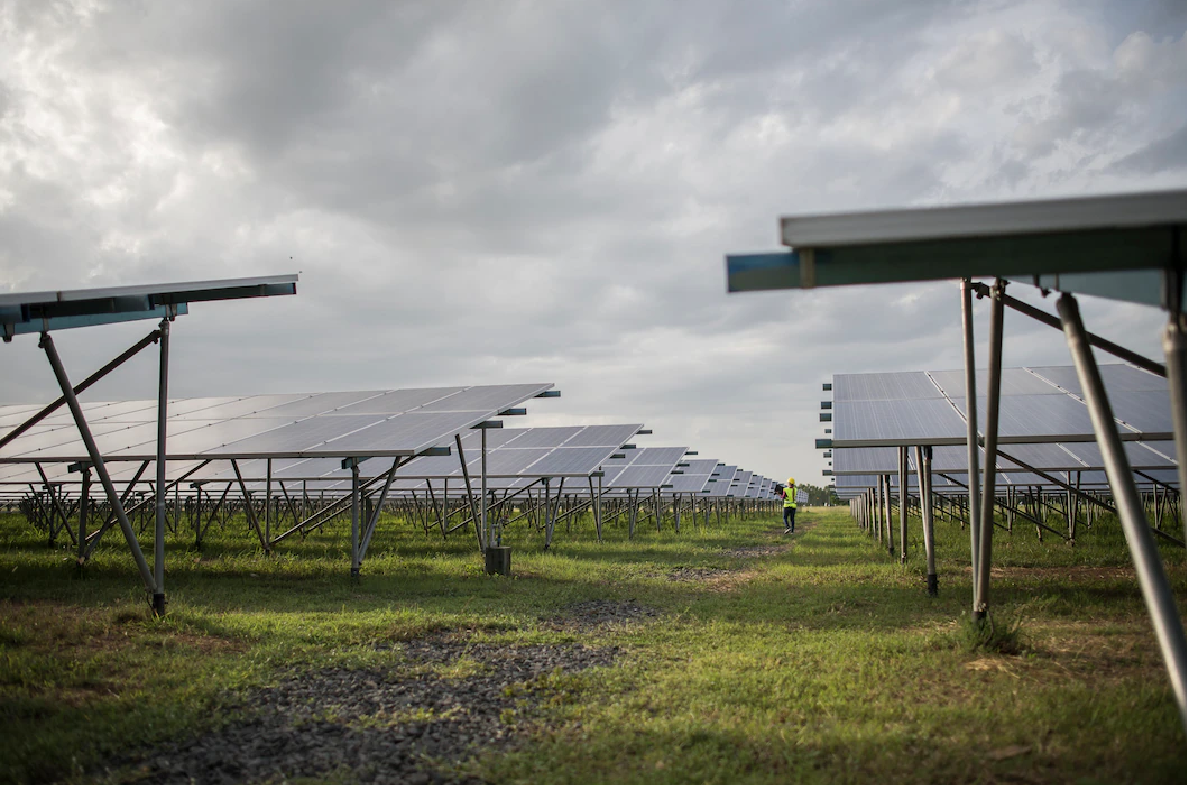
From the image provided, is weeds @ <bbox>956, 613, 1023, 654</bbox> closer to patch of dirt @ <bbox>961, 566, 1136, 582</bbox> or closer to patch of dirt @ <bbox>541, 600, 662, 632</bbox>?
patch of dirt @ <bbox>541, 600, 662, 632</bbox>

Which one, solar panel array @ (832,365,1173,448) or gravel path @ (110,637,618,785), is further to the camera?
solar panel array @ (832,365,1173,448)

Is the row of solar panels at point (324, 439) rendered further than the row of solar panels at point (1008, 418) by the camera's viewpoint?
Yes

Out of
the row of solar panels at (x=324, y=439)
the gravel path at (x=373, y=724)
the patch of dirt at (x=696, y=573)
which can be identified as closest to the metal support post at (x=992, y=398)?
the gravel path at (x=373, y=724)

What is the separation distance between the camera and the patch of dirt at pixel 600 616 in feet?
28.4

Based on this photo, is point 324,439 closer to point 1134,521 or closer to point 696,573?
point 696,573

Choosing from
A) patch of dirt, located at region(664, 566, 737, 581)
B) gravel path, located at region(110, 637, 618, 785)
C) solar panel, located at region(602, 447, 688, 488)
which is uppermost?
solar panel, located at region(602, 447, 688, 488)

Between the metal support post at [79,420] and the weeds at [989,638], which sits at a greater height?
the metal support post at [79,420]

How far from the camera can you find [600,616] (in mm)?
9258

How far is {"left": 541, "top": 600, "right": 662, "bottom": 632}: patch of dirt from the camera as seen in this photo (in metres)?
8.66

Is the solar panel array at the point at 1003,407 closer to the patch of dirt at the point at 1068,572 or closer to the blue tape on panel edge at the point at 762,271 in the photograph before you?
Answer: the patch of dirt at the point at 1068,572

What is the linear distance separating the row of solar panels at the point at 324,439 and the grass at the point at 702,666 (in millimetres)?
1944

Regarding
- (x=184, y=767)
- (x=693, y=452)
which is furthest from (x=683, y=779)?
(x=693, y=452)

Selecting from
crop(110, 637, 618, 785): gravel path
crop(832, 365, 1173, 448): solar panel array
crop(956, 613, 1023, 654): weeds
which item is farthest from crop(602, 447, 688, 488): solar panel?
crop(110, 637, 618, 785): gravel path

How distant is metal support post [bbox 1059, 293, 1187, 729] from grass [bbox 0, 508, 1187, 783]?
1.73 feet
